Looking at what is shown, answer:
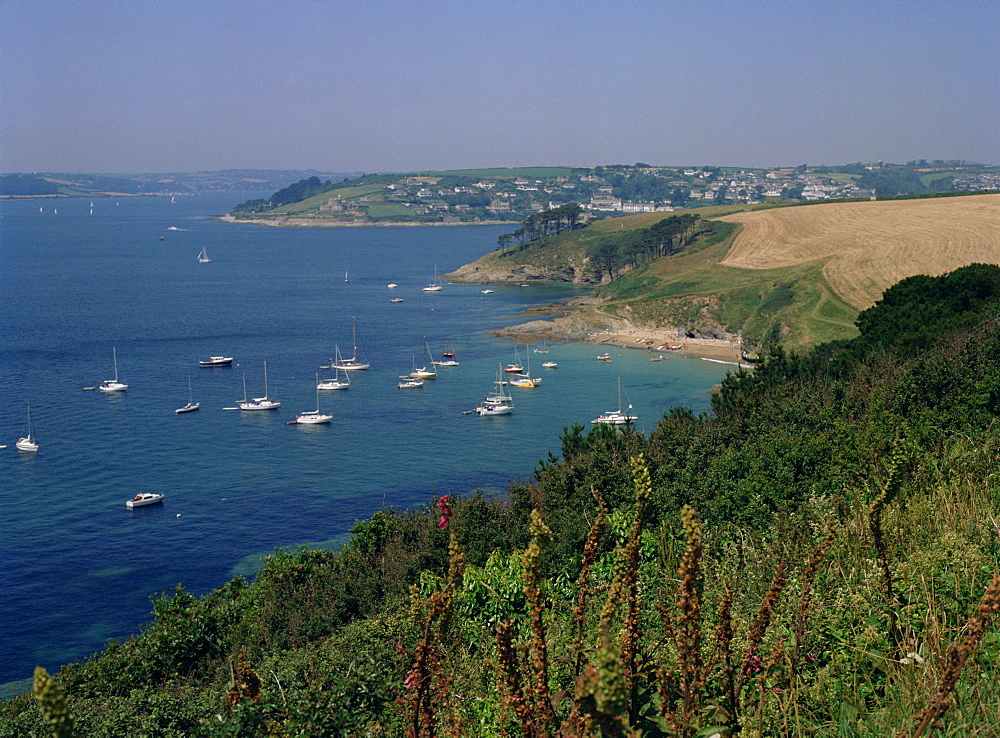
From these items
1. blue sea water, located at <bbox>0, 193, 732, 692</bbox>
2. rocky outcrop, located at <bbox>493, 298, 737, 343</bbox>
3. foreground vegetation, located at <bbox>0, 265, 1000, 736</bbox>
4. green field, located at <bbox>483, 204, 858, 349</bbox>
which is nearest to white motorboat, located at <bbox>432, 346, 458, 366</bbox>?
blue sea water, located at <bbox>0, 193, 732, 692</bbox>

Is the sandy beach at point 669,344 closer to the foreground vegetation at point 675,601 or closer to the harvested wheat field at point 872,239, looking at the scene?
the harvested wheat field at point 872,239

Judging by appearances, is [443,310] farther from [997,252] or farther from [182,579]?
[182,579]

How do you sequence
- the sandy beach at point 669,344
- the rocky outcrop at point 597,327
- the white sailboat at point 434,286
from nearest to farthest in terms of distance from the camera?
the sandy beach at point 669,344, the rocky outcrop at point 597,327, the white sailboat at point 434,286

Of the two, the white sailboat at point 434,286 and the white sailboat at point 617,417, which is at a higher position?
the white sailboat at point 434,286

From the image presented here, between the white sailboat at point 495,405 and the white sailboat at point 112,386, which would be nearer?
the white sailboat at point 495,405

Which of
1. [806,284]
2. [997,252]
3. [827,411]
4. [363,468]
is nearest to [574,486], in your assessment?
[827,411]

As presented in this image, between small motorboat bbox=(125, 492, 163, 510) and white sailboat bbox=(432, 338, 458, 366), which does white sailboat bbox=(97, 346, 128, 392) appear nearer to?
white sailboat bbox=(432, 338, 458, 366)

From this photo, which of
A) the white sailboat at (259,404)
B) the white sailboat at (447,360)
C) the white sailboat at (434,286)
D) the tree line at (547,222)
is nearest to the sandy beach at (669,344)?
the white sailboat at (447,360)
